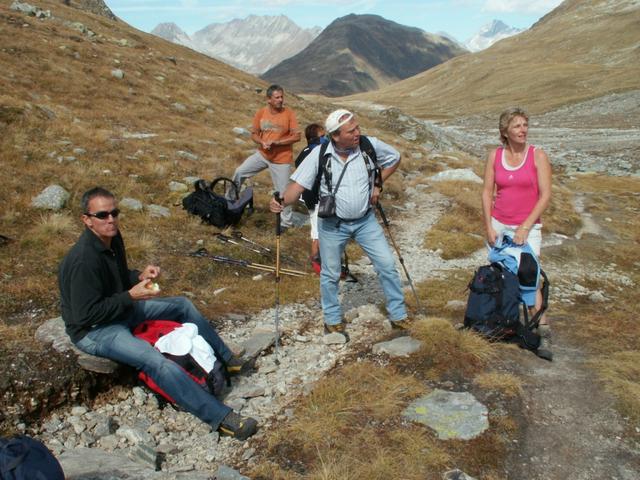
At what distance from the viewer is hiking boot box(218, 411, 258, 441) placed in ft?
17.6

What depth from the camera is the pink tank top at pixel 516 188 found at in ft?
22.0

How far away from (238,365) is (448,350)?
2.72 meters

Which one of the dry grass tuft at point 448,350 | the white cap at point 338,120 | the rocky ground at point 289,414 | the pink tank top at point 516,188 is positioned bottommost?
the rocky ground at point 289,414

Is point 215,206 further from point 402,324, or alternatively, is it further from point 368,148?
point 402,324

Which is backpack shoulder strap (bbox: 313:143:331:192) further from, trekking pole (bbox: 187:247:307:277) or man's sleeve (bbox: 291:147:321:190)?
trekking pole (bbox: 187:247:307:277)

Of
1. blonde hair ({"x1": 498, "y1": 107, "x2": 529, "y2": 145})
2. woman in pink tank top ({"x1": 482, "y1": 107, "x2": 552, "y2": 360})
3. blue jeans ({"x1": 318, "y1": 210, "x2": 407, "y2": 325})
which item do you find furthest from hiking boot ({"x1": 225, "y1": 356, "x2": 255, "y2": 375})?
blonde hair ({"x1": 498, "y1": 107, "x2": 529, "y2": 145})

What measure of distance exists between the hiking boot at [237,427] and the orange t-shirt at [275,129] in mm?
A: 7303

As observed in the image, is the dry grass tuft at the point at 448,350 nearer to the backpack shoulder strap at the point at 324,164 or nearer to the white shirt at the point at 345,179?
the white shirt at the point at 345,179

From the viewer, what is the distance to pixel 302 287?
9.91m

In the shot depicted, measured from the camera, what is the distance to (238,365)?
6703 mm

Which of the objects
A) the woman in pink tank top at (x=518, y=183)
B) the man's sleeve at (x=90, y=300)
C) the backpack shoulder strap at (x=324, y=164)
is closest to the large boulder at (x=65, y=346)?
the man's sleeve at (x=90, y=300)

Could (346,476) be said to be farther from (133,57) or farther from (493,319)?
(133,57)

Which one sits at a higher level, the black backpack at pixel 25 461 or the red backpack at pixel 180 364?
the black backpack at pixel 25 461

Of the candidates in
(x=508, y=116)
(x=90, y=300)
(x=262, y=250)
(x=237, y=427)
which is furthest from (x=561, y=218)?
(x=90, y=300)
